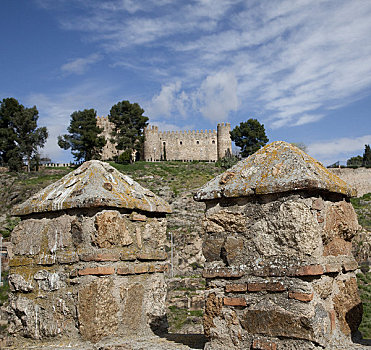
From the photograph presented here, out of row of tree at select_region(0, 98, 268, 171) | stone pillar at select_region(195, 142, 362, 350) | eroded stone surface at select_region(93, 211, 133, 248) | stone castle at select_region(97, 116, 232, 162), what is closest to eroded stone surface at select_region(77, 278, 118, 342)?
eroded stone surface at select_region(93, 211, 133, 248)

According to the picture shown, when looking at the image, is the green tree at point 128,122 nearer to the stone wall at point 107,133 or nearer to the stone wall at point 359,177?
the stone wall at point 107,133

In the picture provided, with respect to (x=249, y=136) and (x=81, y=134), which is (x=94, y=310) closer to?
(x=81, y=134)

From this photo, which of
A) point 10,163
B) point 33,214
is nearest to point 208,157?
point 10,163

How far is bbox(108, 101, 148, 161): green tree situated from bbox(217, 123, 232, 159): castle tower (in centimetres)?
1598

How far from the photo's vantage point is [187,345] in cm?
337

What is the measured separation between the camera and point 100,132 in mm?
51656

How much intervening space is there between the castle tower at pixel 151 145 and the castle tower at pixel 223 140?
953 cm

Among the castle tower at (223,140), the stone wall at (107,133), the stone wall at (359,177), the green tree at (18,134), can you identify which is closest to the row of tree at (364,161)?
the stone wall at (359,177)

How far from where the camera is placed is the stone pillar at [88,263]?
12.0 ft

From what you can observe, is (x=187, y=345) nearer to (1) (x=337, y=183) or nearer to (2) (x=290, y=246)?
(2) (x=290, y=246)

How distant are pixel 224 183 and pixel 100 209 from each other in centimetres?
124

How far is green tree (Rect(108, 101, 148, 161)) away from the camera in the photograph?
5178cm

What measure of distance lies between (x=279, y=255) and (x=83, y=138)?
48187 millimetres

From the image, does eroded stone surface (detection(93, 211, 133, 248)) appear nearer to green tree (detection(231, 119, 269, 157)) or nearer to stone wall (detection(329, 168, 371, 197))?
stone wall (detection(329, 168, 371, 197))
